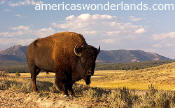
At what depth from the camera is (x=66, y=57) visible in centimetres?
951

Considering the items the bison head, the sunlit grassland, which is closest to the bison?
the bison head

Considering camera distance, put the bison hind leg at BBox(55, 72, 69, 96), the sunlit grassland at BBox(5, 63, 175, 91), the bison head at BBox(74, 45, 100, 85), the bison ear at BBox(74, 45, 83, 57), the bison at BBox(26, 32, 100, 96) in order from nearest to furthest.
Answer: the bison head at BBox(74, 45, 100, 85) < the bison at BBox(26, 32, 100, 96) < the bison ear at BBox(74, 45, 83, 57) < the bison hind leg at BBox(55, 72, 69, 96) < the sunlit grassland at BBox(5, 63, 175, 91)

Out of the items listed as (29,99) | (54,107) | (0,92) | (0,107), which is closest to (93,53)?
(54,107)

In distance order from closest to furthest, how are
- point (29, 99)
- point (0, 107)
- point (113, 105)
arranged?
1. point (113, 105)
2. point (0, 107)
3. point (29, 99)

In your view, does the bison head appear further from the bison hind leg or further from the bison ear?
the bison hind leg

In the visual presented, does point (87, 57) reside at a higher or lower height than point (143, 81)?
higher

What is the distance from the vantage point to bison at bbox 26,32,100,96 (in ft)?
28.9

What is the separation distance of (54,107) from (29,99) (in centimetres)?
139

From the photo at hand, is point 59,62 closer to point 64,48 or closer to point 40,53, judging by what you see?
point 64,48

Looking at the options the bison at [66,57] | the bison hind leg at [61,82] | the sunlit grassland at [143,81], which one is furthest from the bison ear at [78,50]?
the sunlit grassland at [143,81]

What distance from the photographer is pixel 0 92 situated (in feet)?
34.7

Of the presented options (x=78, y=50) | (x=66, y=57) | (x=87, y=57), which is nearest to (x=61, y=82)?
(x=66, y=57)

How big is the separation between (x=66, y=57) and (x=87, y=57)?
3.60 feet

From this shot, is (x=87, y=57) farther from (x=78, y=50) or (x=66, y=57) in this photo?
(x=66, y=57)
